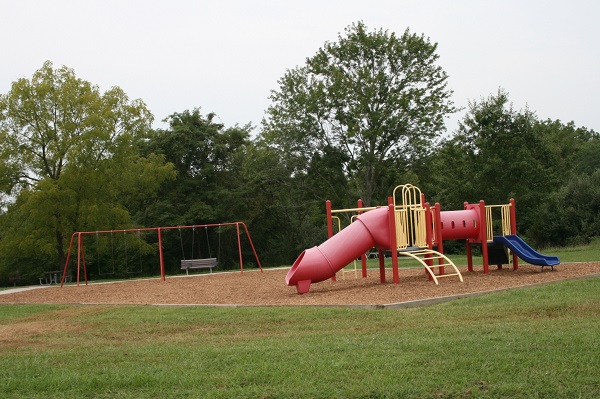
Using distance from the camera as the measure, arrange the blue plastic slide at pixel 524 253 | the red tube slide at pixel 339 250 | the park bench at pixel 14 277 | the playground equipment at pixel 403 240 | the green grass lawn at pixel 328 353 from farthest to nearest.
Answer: the park bench at pixel 14 277, the blue plastic slide at pixel 524 253, the playground equipment at pixel 403 240, the red tube slide at pixel 339 250, the green grass lawn at pixel 328 353

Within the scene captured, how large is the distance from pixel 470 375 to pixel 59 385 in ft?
12.4

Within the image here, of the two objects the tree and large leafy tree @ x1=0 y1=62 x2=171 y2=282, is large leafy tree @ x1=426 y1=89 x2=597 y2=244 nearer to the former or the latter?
the tree

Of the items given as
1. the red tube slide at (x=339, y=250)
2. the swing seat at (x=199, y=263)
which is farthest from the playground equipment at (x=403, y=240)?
the swing seat at (x=199, y=263)

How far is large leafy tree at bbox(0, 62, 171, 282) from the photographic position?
1222 inches

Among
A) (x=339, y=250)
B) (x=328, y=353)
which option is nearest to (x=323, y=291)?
(x=339, y=250)

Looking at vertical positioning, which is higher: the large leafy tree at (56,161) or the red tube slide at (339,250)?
the large leafy tree at (56,161)

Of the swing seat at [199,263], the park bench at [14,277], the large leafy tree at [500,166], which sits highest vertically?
the large leafy tree at [500,166]

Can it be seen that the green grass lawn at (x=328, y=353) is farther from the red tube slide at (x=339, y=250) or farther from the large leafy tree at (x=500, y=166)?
the large leafy tree at (x=500, y=166)

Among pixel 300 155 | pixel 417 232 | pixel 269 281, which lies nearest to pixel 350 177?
pixel 300 155

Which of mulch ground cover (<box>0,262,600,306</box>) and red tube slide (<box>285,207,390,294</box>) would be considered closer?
mulch ground cover (<box>0,262,600,306</box>)

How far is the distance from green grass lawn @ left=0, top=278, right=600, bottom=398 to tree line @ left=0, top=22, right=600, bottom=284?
69.1 feet

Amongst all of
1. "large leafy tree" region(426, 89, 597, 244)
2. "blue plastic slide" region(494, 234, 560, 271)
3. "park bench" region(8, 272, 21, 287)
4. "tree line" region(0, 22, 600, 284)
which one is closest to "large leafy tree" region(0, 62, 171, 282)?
"tree line" region(0, 22, 600, 284)

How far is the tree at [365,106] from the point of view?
35.8m

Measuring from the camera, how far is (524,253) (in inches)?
661
